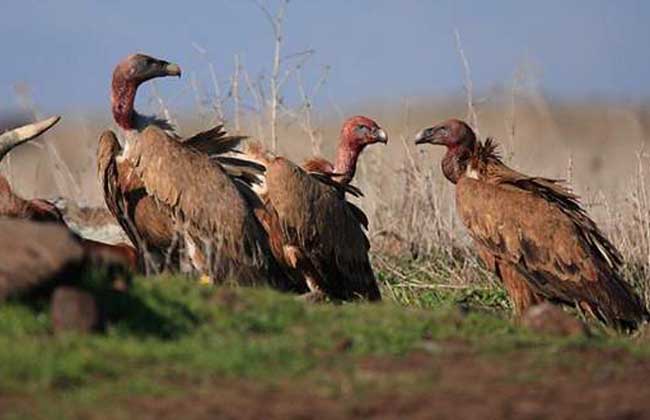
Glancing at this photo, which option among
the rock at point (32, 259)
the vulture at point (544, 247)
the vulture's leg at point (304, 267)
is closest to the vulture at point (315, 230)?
the vulture's leg at point (304, 267)

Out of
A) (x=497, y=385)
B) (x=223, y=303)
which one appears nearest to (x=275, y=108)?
(x=223, y=303)

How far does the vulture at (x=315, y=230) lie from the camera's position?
34.0 feet

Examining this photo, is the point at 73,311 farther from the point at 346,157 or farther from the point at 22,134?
the point at 346,157

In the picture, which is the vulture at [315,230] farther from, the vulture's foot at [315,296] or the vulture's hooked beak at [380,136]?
the vulture's hooked beak at [380,136]

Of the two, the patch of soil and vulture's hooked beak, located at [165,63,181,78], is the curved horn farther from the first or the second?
the patch of soil

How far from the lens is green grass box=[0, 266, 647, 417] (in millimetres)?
5863

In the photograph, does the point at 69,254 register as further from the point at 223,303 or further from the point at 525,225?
the point at 525,225

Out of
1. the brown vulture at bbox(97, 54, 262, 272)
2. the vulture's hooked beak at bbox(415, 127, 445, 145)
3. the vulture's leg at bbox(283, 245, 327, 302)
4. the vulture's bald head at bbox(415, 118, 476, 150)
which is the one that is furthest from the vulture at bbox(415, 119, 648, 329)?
the brown vulture at bbox(97, 54, 262, 272)

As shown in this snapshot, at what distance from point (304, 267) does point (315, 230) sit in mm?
287

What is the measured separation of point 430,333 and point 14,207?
3.91 m

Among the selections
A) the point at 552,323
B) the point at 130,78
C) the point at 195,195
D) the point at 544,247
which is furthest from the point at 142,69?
the point at 552,323

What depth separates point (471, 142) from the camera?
11375mm

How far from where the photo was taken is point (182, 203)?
1007 cm

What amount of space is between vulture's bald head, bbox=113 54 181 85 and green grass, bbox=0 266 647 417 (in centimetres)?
372
